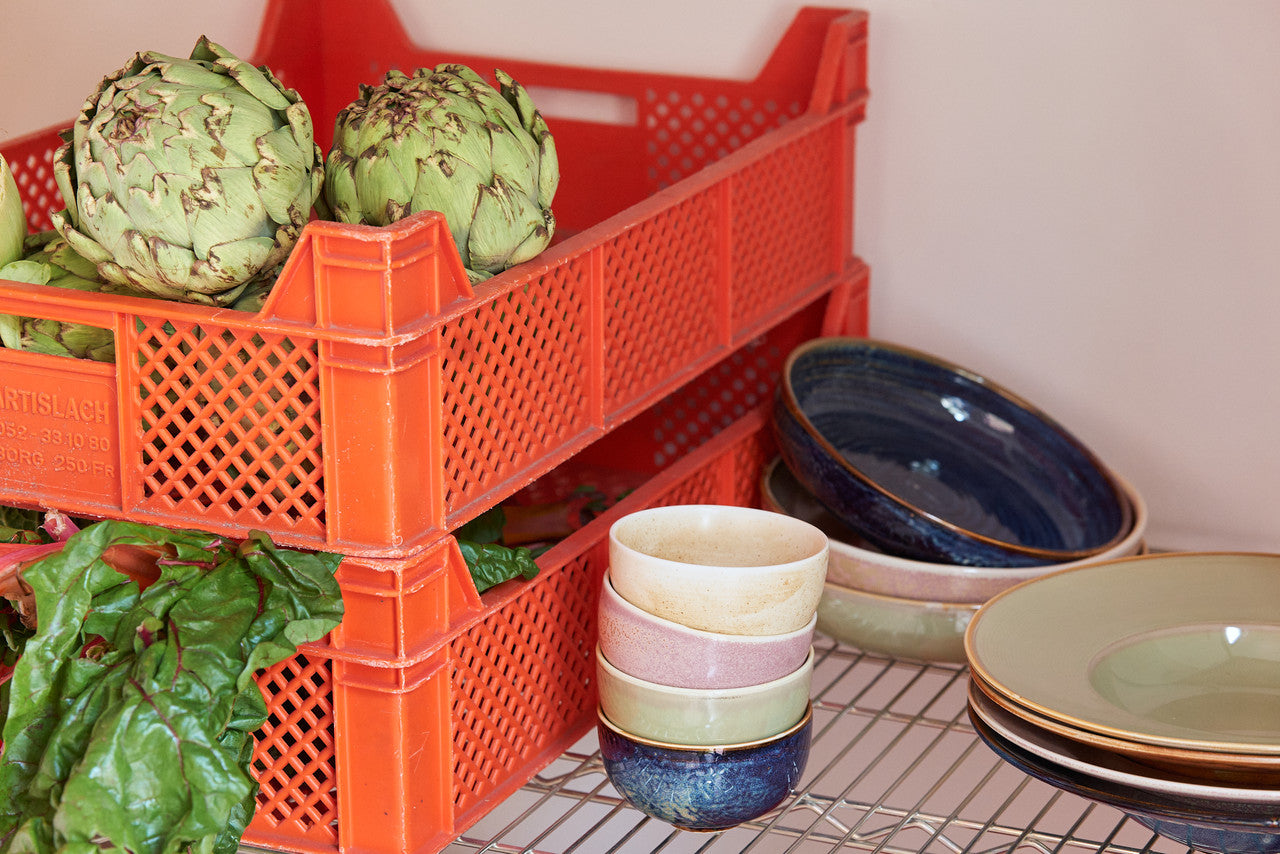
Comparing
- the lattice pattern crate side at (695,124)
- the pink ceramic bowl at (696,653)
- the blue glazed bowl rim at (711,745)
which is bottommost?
the blue glazed bowl rim at (711,745)

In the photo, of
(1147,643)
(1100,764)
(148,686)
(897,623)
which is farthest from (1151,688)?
(148,686)

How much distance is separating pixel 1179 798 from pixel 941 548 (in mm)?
377

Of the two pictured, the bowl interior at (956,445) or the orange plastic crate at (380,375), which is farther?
the bowl interior at (956,445)

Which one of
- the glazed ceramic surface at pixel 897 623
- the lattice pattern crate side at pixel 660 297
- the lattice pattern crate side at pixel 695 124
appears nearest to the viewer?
the lattice pattern crate side at pixel 660 297

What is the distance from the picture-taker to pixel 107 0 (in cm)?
192

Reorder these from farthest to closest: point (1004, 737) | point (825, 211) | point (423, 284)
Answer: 1. point (825, 211)
2. point (1004, 737)
3. point (423, 284)

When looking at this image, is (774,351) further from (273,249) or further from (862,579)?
(273,249)

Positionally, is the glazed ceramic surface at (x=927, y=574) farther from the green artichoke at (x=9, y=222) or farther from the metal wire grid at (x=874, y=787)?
the green artichoke at (x=9, y=222)

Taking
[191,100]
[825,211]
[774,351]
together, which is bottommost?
[774,351]

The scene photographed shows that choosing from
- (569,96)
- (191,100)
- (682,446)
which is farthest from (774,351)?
(191,100)

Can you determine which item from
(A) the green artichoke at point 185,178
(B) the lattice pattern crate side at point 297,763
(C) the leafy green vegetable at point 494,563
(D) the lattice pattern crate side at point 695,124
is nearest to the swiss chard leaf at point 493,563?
(C) the leafy green vegetable at point 494,563

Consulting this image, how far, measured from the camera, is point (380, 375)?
3.42 feet

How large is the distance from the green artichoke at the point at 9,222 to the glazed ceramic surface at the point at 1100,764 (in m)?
0.74

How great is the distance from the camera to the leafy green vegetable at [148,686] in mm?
998
